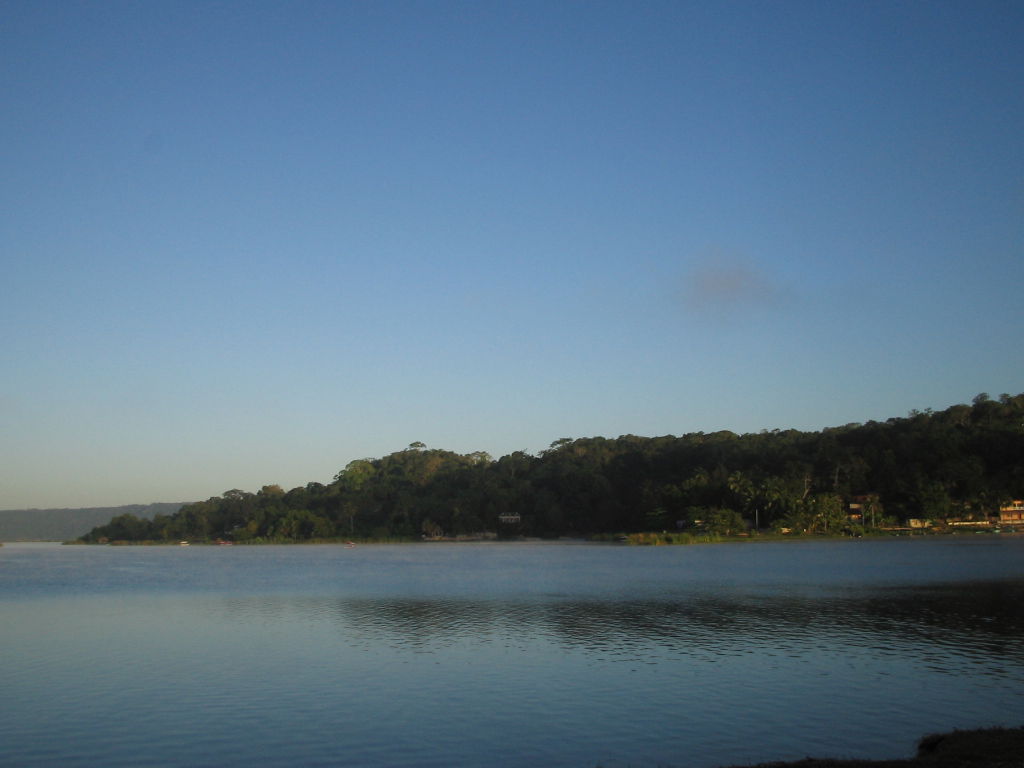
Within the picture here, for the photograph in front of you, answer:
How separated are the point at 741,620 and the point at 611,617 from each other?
5271 millimetres

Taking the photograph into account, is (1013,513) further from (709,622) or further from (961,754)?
(961,754)

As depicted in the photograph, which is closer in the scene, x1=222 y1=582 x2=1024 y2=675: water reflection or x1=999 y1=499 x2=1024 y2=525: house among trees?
x1=222 y1=582 x2=1024 y2=675: water reflection

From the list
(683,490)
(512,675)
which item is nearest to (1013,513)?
(683,490)

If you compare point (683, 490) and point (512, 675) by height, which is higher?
point (683, 490)

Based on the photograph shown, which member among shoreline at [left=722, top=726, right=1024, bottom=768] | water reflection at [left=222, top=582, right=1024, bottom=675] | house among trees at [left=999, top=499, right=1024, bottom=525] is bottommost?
water reflection at [left=222, top=582, right=1024, bottom=675]

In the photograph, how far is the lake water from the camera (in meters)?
16.5

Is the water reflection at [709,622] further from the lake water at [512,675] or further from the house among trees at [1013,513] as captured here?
the house among trees at [1013,513]

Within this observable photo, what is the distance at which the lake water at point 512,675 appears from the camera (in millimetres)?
16500

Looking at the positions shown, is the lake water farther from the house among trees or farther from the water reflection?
the house among trees

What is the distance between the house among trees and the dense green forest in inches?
73.7

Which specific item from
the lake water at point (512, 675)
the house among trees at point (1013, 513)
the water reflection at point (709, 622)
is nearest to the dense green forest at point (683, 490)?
the house among trees at point (1013, 513)

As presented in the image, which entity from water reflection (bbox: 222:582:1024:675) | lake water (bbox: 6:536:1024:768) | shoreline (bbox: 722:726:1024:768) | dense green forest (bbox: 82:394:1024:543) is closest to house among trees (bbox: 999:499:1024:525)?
dense green forest (bbox: 82:394:1024:543)

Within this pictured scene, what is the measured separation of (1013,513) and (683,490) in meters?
45.0

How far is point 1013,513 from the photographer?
118500 millimetres
